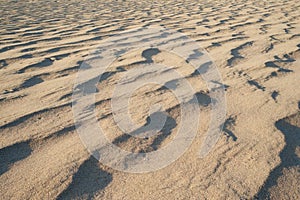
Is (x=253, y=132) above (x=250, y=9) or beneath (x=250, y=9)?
above

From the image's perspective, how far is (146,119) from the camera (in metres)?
1.73

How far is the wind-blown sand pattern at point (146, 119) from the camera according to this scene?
127 centimetres

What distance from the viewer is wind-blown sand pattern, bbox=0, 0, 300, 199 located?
49.8 inches

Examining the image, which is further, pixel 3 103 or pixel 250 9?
pixel 250 9

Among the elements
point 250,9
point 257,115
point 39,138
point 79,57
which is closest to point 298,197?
point 257,115

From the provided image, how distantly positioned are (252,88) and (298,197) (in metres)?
1.03

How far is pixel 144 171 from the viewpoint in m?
1.36

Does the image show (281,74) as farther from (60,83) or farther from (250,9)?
(250,9)

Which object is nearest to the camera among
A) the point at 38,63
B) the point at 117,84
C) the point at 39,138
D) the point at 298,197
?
the point at 298,197

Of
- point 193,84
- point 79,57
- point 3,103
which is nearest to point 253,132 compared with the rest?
point 193,84

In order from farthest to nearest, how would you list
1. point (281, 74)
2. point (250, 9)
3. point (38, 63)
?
point (250, 9) < point (38, 63) < point (281, 74)

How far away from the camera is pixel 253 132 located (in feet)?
5.33

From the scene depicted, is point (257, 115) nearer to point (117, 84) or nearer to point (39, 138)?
point (117, 84)

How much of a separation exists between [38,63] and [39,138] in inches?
46.2
